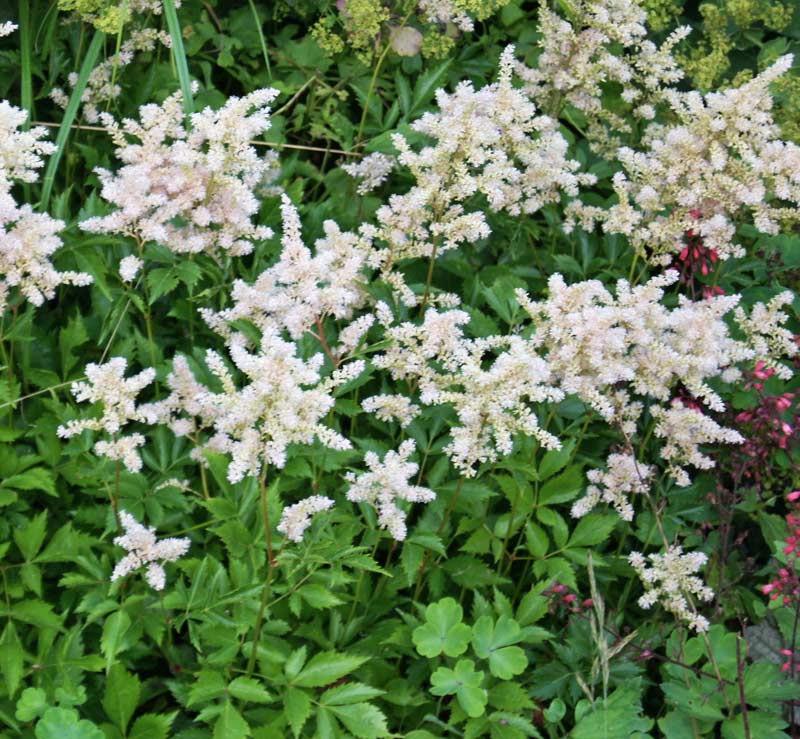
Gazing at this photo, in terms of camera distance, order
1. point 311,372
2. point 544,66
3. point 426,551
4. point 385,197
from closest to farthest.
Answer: point 311,372 → point 426,551 → point 544,66 → point 385,197

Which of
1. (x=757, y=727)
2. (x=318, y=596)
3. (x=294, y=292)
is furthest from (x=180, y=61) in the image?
(x=757, y=727)

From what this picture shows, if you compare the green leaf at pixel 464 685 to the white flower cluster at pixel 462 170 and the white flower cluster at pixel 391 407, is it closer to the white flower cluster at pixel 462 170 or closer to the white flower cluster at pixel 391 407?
the white flower cluster at pixel 391 407

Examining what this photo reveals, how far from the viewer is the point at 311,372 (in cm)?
199

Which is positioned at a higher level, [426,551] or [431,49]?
[431,49]

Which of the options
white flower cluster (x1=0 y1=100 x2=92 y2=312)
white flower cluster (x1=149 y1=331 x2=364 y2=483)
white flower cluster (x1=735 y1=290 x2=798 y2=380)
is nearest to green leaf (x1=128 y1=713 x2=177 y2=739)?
white flower cluster (x1=149 y1=331 x2=364 y2=483)

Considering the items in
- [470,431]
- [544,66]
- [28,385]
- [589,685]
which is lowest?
[589,685]

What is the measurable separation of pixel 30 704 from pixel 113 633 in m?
0.22

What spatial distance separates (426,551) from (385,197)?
1.44 m

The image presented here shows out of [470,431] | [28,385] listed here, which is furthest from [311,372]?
[28,385]

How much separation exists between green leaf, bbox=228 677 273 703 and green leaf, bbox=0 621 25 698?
17.8 inches

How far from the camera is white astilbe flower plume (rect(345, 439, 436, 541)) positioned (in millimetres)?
2307

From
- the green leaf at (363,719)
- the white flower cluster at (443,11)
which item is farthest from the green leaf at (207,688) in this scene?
the white flower cluster at (443,11)

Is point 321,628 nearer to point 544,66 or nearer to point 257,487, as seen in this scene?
point 257,487

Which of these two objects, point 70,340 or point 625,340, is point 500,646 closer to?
point 625,340
